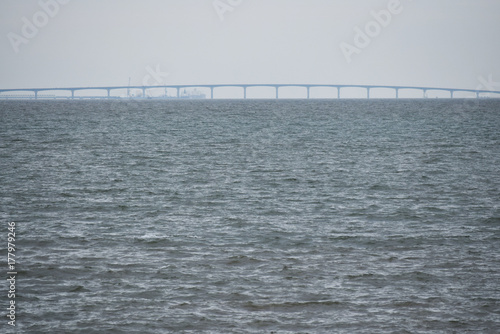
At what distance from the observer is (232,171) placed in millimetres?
37844

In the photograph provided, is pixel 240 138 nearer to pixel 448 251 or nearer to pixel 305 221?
pixel 305 221

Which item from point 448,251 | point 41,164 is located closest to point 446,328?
point 448,251

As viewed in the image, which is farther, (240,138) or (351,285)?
(240,138)

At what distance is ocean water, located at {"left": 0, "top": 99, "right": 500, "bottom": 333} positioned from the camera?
552 inches

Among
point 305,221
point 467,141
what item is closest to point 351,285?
point 305,221

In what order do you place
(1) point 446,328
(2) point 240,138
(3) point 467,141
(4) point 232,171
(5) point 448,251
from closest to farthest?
(1) point 446,328 < (5) point 448,251 < (4) point 232,171 < (3) point 467,141 < (2) point 240,138

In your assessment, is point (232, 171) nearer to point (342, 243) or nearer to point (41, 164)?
point (41, 164)

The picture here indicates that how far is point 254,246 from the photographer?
64.1ft

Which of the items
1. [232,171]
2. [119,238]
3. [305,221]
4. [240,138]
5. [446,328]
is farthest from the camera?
[240,138]

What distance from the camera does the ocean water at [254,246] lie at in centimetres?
1402

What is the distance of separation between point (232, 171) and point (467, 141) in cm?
2743

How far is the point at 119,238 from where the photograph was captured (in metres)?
20.5

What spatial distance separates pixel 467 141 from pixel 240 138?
67.5 feet

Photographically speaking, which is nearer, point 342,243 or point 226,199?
point 342,243
